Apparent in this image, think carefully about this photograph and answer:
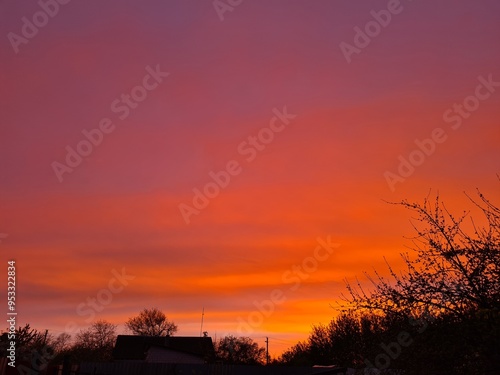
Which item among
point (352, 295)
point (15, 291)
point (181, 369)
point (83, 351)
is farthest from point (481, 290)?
point (83, 351)

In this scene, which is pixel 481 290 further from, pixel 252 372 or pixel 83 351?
pixel 83 351

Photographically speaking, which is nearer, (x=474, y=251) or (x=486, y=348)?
(x=486, y=348)

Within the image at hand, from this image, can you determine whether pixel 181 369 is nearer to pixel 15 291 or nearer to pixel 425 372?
pixel 15 291

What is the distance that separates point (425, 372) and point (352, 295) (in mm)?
2414

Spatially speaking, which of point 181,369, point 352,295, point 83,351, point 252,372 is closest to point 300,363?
point 252,372

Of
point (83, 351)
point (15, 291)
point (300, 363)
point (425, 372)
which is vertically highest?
point (83, 351)

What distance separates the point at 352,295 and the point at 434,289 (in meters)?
2.02

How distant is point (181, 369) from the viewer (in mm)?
32125

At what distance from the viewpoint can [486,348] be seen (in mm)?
8359

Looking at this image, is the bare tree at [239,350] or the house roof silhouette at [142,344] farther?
the bare tree at [239,350]

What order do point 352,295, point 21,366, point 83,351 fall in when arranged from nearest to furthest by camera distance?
point 352,295 → point 21,366 → point 83,351

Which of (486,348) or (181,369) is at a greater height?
(181,369)

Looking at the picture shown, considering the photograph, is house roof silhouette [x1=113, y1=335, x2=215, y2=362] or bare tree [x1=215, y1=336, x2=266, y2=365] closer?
house roof silhouette [x1=113, y1=335, x2=215, y2=362]

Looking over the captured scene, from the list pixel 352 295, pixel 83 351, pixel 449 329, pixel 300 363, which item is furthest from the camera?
pixel 83 351
